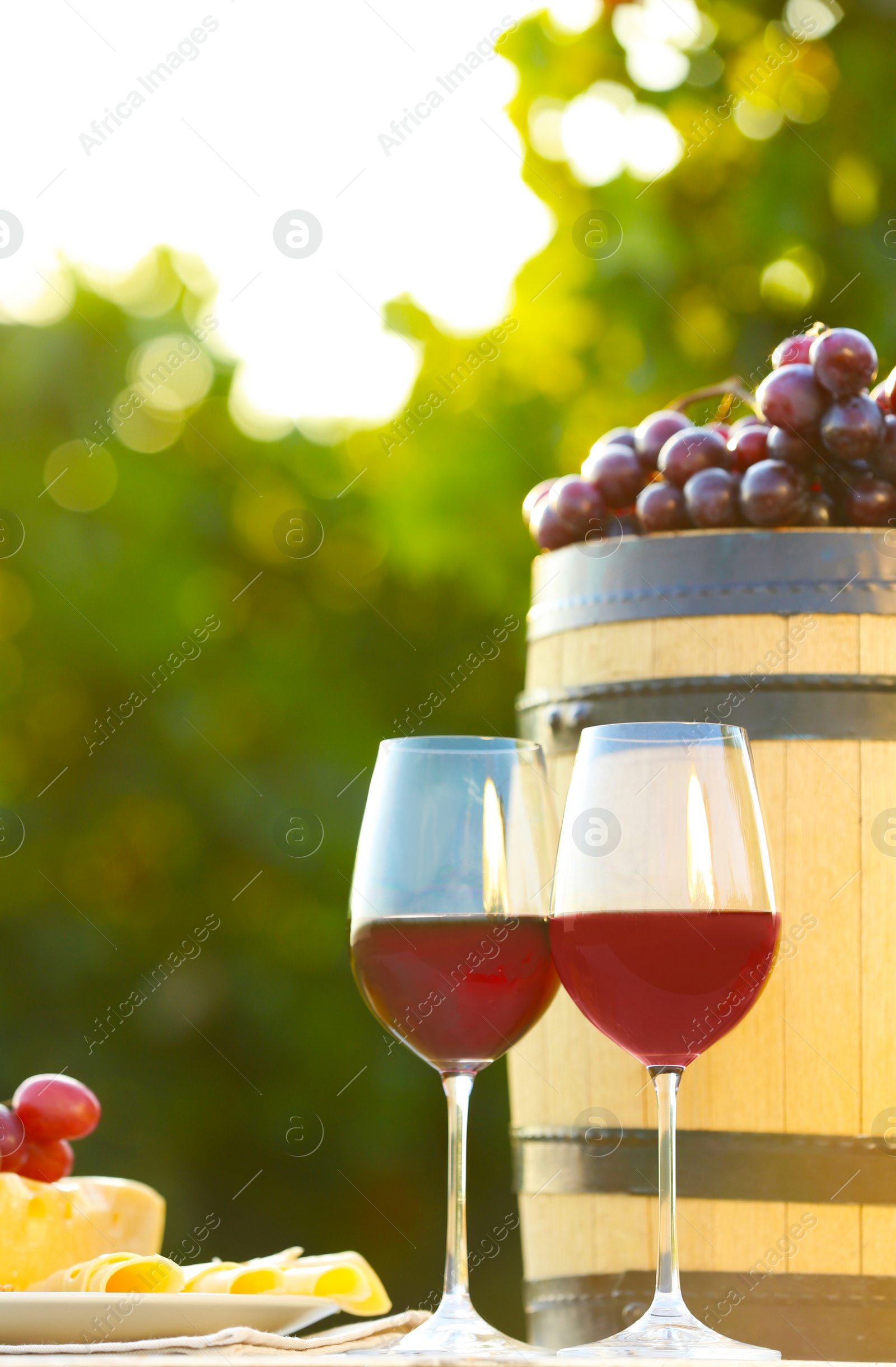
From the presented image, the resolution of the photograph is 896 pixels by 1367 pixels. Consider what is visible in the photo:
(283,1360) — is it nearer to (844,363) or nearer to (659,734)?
(659,734)

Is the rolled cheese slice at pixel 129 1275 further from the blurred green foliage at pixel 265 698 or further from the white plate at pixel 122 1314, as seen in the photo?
the blurred green foliage at pixel 265 698

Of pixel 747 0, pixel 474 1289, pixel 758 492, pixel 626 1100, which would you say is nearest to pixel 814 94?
pixel 747 0

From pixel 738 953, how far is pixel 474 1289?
114 inches

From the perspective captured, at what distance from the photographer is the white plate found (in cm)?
85

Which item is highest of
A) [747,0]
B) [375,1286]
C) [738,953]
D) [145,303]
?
[145,303]

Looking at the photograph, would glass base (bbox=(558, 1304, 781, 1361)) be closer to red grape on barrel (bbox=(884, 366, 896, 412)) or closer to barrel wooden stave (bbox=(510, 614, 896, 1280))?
barrel wooden stave (bbox=(510, 614, 896, 1280))

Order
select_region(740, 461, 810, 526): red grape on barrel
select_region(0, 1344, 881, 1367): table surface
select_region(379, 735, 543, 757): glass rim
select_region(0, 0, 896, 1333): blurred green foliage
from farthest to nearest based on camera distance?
select_region(0, 0, 896, 1333): blurred green foliage → select_region(740, 461, 810, 526): red grape on barrel → select_region(379, 735, 543, 757): glass rim → select_region(0, 1344, 881, 1367): table surface

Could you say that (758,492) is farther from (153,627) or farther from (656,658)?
(153,627)

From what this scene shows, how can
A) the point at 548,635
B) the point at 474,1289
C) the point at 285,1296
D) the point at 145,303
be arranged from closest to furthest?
the point at 285,1296, the point at 548,635, the point at 474,1289, the point at 145,303

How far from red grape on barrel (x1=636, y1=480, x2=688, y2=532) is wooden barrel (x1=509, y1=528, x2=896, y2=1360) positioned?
→ 0.04 m

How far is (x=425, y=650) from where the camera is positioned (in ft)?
14.9

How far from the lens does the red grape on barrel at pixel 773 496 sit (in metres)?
1.34

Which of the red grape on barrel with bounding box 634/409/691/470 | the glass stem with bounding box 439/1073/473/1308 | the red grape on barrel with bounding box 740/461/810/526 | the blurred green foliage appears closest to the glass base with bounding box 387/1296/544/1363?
the glass stem with bounding box 439/1073/473/1308

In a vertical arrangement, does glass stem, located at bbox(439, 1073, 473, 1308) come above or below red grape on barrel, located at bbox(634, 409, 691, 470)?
below
